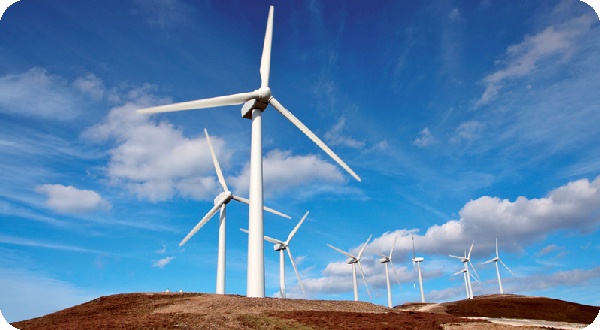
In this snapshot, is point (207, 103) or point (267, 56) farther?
point (267, 56)

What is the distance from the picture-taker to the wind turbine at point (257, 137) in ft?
128

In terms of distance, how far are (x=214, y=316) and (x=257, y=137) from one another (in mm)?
21429

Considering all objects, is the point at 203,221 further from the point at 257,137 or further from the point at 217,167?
the point at 257,137

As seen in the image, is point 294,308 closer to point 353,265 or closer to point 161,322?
point 161,322

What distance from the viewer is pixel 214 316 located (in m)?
27.3

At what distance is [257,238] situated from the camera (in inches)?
1554

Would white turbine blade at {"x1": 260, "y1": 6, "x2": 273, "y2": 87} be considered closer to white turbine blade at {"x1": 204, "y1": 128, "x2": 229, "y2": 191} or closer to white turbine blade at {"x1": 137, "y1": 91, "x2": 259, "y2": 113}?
white turbine blade at {"x1": 137, "y1": 91, "x2": 259, "y2": 113}

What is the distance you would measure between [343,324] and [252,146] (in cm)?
2212

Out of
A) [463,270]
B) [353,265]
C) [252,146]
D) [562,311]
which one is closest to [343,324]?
[252,146]

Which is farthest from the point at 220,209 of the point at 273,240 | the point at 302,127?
the point at 273,240

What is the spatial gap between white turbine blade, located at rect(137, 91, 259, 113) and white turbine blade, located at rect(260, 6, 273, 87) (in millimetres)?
2846

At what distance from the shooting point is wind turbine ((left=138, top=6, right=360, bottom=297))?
128ft

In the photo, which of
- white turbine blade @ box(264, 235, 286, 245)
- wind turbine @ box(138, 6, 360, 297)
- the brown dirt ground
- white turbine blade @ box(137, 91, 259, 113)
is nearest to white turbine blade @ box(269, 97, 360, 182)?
wind turbine @ box(138, 6, 360, 297)

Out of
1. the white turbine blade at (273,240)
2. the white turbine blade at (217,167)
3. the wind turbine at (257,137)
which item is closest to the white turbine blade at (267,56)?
the wind turbine at (257,137)
